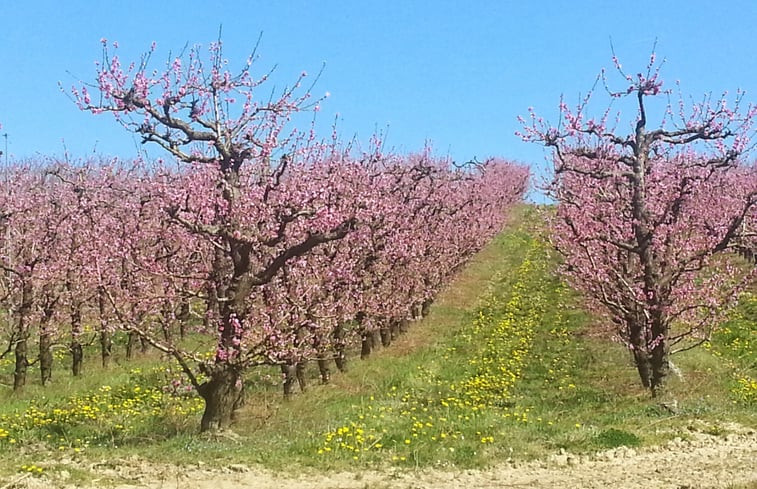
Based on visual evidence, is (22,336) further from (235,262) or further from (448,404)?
(448,404)

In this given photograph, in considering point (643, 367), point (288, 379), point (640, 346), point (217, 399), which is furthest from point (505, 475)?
point (643, 367)

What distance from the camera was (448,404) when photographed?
14.9 meters

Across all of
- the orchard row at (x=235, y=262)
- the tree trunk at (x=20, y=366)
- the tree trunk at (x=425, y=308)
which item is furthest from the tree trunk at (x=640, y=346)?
the tree trunk at (x=20, y=366)

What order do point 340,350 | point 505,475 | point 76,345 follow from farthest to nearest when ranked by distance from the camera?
1. point 76,345
2. point 340,350
3. point 505,475

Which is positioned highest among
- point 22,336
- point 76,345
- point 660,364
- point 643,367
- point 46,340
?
point 22,336

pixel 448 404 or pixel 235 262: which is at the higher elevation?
pixel 235 262

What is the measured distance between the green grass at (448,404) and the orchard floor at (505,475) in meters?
0.33

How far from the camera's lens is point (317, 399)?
1645cm

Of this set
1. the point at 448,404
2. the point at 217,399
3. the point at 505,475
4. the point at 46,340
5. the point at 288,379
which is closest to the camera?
the point at 505,475

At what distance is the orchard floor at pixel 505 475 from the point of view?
8609mm

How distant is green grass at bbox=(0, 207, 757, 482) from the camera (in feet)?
33.3

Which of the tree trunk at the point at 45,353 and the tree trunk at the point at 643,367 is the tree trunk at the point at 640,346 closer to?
the tree trunk at the point at 643,367

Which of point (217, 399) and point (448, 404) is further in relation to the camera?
point (448, 404)

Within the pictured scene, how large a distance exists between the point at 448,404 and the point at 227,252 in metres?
5.79
